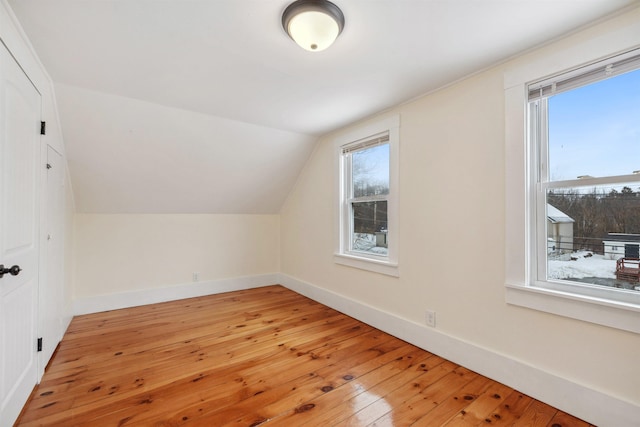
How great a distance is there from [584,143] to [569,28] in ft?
2.30

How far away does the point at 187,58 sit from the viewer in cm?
200

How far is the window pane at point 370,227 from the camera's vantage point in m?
3.20

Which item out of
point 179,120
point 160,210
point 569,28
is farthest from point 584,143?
point 160,210

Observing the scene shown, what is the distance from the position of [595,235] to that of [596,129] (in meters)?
0.66

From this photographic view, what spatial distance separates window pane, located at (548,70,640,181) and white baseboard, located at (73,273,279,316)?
4.10 m

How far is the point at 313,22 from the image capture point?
5.04 ft

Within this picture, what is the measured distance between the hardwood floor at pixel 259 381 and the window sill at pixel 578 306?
615 millimetres

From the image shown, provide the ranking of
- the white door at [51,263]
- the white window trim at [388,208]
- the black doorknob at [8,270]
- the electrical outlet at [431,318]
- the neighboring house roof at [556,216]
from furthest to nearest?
the white window trim at [388,208] < the electrical outlet at [431,318] < the white door at [51,263] < the neighboring house roof at [556,216] < the black doorknob at [8,270]

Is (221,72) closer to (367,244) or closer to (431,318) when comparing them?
(367,244)

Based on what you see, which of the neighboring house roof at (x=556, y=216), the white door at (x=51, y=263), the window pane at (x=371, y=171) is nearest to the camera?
the neighboring house roof at (x=556, y=216)

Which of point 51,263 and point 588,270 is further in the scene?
point 51,263

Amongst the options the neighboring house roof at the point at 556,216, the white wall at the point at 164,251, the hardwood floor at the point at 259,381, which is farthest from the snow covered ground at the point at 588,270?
the white wall at the point at 164,251

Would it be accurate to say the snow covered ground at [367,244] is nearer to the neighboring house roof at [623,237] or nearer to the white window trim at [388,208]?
the white window trim at [388,208]

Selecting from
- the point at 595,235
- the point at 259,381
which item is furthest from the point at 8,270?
the point at 595,235
